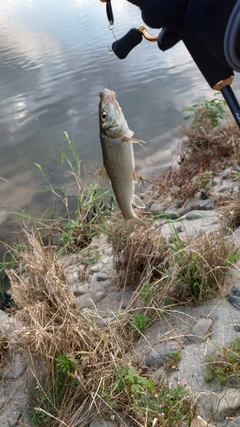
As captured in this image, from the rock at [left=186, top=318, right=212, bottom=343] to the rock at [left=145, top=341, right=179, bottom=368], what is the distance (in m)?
0.12

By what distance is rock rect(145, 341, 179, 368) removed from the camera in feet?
9.42

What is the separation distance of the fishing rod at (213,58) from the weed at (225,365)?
134cm

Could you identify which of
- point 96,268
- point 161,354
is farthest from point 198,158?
point 161,354

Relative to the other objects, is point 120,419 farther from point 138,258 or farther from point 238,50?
point 238,50

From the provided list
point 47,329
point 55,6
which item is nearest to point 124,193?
point 47,329

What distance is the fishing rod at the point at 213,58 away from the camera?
5.03 ft

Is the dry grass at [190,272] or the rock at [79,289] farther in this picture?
the rock at [79,289]

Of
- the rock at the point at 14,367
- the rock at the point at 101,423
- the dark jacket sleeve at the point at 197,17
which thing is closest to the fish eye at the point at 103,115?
the dark jacket sleeve at the point at 197,17

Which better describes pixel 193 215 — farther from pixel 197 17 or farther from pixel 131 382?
pixel 197 17

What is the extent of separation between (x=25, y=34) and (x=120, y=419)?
680 inches

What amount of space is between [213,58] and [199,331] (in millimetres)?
1753

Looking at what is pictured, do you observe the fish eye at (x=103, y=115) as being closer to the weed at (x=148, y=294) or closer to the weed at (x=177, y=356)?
the weed at (x=148, y=294)

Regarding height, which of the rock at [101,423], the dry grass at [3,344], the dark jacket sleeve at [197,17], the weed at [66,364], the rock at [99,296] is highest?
the dark jacket sleeve at [197,17]

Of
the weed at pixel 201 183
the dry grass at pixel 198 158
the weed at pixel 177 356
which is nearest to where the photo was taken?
the weed at pixel 177 356
